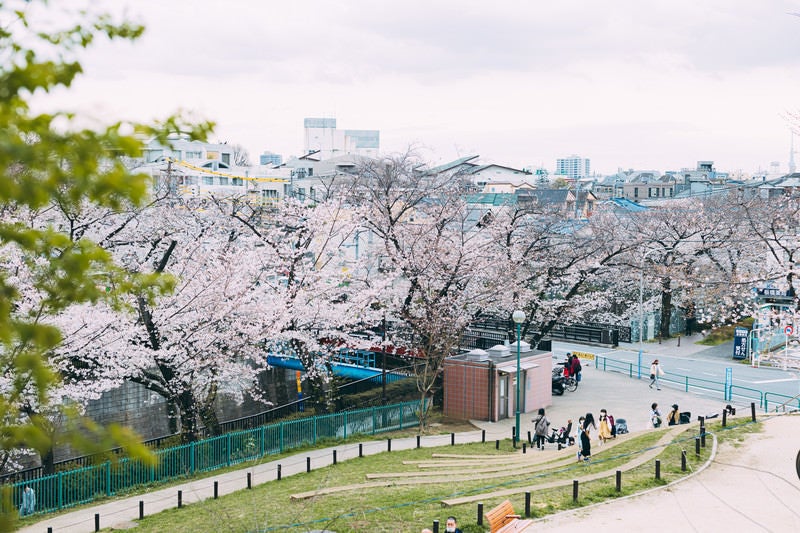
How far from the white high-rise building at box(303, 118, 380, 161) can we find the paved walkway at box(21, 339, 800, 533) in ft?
331

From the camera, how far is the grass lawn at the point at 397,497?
13.6m

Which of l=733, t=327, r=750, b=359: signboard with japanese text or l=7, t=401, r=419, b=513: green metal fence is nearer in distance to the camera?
l=7, t=401, r=419, b=513: green metal fence

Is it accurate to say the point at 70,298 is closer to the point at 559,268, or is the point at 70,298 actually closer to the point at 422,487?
the point at 422,487

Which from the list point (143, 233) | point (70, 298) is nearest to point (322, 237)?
point (143, 233)

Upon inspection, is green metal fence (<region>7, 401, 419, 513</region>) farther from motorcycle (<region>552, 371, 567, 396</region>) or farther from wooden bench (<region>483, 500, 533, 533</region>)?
wooden bench (<region>483, 500, 533, 533</region>)

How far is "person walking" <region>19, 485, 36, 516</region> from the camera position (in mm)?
17500

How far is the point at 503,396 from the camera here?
27359 mm

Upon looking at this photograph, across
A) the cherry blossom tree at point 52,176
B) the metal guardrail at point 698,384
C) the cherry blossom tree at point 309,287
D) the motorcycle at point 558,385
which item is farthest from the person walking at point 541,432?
the cherry blossom tree at point 52,176

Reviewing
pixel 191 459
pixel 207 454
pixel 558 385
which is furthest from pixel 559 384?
pixel 191 459

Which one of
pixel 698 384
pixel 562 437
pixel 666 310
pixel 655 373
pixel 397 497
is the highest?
pixel 666 310

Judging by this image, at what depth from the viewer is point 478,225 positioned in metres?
38.0

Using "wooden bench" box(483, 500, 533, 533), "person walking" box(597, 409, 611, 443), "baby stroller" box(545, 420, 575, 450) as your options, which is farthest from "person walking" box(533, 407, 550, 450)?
"wooden bench" box(483, 500, 533, 533)

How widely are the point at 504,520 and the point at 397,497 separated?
10.5 ft

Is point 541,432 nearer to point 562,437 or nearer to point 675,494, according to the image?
point 562,437
